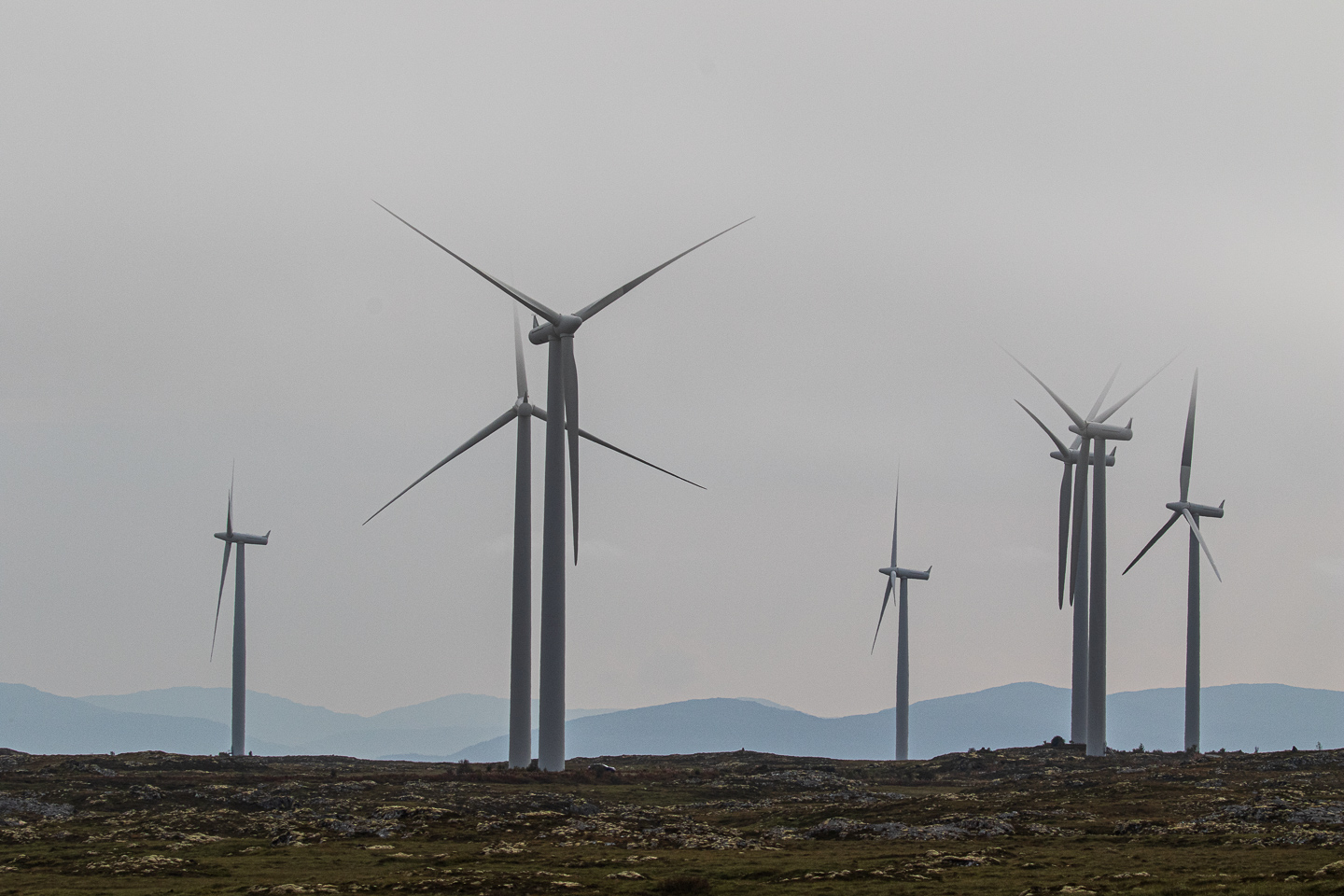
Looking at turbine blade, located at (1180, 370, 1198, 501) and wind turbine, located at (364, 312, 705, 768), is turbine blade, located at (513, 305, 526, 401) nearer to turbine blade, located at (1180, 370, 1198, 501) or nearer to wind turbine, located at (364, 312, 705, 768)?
wind turbine, located at (364, 312, 705, 768)

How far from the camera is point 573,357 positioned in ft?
395

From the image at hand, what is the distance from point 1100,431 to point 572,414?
255 ft

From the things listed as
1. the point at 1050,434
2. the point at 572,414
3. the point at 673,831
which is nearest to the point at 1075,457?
the point at 1050,434

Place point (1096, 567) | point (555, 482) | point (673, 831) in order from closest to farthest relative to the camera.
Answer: point (673, 831) → point (555, 482) → point (1096, 567)

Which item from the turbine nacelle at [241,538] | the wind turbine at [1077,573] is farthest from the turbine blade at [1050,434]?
the turbine nacelle at [241,538]

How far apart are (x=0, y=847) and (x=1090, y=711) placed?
387 ft

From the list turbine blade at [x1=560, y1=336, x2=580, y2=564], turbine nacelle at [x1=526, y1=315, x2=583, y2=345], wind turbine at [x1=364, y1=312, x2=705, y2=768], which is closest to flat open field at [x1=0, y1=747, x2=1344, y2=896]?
wind turbine at [x1=364, y1=312, x2=705, y2=768]

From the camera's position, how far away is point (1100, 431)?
164m

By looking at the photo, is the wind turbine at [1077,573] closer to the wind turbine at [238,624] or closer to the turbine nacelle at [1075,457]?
the turbine nacelle at [1075,457]

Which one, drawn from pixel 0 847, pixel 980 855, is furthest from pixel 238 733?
pixel 980 855

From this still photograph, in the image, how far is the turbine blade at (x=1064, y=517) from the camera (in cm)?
16138

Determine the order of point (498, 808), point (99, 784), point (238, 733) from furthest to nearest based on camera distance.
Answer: point (238, 733) < point (99, 784) < point (498, 808)

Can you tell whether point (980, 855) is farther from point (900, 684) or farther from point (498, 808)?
point (900, 684)

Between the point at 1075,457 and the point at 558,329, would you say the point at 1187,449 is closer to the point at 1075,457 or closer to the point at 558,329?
the point at 1075,457
